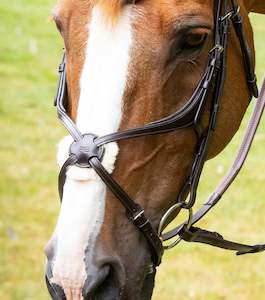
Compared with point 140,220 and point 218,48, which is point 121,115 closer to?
point 140,220

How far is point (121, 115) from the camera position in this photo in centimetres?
263

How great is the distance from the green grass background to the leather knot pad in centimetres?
336

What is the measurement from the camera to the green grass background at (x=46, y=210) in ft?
19.8

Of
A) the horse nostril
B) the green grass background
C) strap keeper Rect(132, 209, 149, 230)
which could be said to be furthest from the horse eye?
the green grass background

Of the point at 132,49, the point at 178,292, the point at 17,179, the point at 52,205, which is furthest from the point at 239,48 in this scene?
the point at 17,179

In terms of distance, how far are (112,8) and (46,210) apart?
4885 mm

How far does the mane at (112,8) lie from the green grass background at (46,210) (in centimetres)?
356

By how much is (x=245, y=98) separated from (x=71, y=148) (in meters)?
0.91

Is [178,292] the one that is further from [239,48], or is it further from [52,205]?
[239,48]

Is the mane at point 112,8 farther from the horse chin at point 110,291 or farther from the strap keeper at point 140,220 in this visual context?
the horse chin at point 110,291

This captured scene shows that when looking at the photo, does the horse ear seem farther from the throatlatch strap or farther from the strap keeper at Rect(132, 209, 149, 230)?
the strap keeper at Rect(132, 209, 149, 230)

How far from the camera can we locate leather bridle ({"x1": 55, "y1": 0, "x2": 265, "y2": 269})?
8.55ft

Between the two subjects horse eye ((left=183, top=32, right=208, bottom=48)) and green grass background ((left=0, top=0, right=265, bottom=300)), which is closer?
horse eye ((left=183, top=32, right=208, bottom=48))

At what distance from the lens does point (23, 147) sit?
353 inches
